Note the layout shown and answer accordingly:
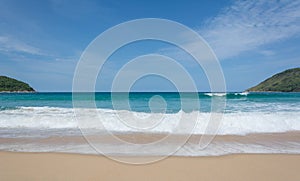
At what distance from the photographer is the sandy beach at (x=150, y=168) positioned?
385 centimetres

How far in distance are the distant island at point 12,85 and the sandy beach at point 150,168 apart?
2916 inches

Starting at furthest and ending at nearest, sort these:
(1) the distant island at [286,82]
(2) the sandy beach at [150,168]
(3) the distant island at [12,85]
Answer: (3) the distant island at [12,85], (1) the distant island at [286,82], (2) the sandy beach at [150,168]

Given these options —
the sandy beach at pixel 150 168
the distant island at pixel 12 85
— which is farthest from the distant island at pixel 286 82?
the distant island at pixel 12 85

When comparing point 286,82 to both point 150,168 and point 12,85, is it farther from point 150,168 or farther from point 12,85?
point 12,85

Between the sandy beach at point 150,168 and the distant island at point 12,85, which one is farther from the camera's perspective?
the distant island at point 12,85

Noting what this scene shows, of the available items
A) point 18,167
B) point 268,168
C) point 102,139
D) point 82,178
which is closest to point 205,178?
point 268,168

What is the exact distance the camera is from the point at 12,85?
6925 centimetres

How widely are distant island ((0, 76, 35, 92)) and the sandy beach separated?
7407 centimetres

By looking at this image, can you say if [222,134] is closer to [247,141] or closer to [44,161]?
[247,141]

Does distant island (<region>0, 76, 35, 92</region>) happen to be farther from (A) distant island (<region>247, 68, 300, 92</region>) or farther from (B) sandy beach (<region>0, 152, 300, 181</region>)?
(A) distant island (<region>247, 68, 300, 92</region>)

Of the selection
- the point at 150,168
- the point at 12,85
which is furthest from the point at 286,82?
the point at 12,85

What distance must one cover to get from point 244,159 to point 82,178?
345 centimetres

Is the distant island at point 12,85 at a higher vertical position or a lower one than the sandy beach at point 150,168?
higher

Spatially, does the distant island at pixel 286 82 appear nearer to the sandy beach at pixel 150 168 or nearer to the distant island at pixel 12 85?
the sandy beach at pixel 150 168
